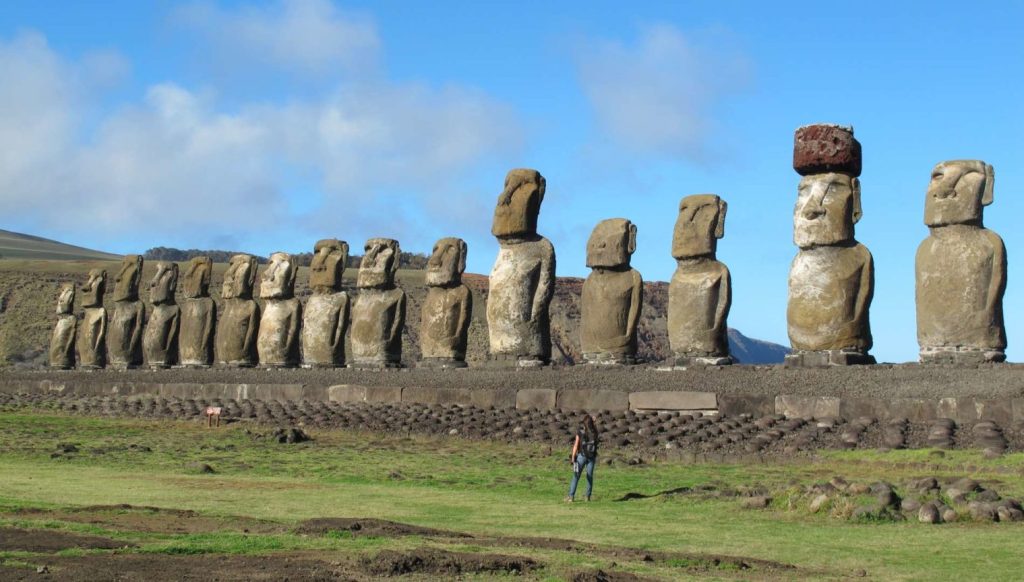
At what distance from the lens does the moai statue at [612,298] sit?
880 inches

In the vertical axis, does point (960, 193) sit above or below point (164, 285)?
above

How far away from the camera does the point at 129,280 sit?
35000mm

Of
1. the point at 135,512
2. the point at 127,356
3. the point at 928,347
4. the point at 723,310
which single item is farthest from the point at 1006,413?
the point at 127,356

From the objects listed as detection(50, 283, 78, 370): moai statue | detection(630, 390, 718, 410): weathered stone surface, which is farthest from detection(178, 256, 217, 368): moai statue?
detection(630, 390, 718, 410): weathered stone surface

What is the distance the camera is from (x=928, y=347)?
18.3m

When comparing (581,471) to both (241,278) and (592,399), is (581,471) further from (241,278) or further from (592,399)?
(241,278)

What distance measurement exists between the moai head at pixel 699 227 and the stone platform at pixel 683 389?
6.74ft

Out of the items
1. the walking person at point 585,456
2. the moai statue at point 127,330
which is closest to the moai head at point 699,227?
the walking person at point 585,456

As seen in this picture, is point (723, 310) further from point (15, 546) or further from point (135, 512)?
point (15, 546)

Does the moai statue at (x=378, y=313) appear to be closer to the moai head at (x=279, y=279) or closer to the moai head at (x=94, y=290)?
the moai head at (x=279, y=279)

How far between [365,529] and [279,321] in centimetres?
1911

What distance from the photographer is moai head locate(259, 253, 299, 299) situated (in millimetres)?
29453

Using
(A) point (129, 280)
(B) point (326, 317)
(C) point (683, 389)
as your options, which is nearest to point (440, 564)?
(C) point (683, 389)

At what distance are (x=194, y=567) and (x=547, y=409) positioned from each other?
1211 centimetres
